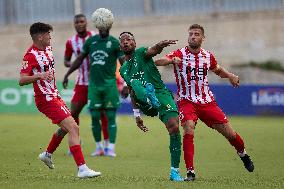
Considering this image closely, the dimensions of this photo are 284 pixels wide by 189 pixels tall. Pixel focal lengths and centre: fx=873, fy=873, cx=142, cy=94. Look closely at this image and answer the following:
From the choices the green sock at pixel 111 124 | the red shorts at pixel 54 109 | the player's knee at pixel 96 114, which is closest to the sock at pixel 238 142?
the red shorts at pixel 54 109

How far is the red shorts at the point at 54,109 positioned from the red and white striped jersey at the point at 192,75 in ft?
5.40

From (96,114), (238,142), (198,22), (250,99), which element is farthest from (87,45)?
(198,22)

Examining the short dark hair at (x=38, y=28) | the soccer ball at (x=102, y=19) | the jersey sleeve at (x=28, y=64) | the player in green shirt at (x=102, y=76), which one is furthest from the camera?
the player in green shirt at (x=102, y=76)

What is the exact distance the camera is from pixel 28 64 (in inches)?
464

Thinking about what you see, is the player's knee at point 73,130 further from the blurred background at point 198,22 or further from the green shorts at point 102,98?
the blurred background at point 198,22

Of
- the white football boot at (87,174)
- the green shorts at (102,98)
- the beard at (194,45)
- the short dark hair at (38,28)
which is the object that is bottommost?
the white football boot at (87,174)

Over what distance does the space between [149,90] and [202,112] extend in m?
0.90

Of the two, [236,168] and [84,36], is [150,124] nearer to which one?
[84,36]

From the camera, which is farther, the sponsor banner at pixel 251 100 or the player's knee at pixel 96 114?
the sponsor banner at pixel 251 100

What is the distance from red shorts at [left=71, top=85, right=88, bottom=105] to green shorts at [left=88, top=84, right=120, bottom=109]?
30cm

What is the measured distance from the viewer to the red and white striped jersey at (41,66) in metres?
11.8

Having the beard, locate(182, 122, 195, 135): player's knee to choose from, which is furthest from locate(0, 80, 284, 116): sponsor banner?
locate(182, 122, 195, 135): player's knee

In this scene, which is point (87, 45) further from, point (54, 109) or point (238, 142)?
point (238, 142)

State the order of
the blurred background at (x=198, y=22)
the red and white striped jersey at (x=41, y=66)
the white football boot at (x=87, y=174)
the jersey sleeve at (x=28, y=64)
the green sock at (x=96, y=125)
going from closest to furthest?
the white football boot at (x=87, y=174) → the jersey sleeve at (x=28, y=64) → the red and white striped jersey at (x=41, y=66) → the green sock at (x=96, y=125) → the blurred background at (x=198, y=22)
